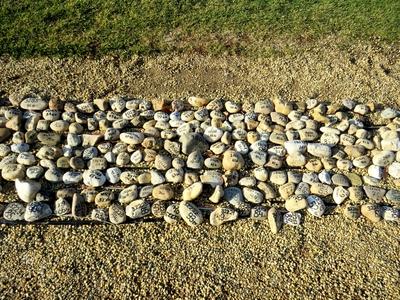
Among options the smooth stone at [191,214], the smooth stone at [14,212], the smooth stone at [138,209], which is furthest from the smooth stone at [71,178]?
the smooth stone at [191,214]

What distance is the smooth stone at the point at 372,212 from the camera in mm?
4098

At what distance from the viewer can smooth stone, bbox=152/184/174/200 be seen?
410 cm

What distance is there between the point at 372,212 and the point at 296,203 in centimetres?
70

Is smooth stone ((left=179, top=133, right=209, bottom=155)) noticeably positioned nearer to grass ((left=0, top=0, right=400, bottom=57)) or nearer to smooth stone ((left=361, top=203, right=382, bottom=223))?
grass ((left=0, top=0, right=400, bottom=57))

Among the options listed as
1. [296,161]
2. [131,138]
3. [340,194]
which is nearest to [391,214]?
[340,194]

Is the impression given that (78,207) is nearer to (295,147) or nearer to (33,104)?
(33,104)

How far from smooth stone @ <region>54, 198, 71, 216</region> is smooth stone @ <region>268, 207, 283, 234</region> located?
1799 mm

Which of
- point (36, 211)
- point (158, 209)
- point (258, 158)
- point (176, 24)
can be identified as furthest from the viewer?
point (176, 24)

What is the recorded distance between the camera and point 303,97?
5168 mm

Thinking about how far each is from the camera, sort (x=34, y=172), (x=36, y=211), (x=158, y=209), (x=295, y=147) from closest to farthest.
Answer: (x=36, y=211)
(x=158, y=209)
(x=34, y=172)
(x=295, y=147)

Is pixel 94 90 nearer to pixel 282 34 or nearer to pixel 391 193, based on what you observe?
pixel 282 34

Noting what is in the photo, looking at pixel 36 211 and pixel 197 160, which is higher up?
pixel 197 160

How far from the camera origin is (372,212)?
13.4 feet

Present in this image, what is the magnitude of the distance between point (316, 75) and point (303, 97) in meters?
0.41
